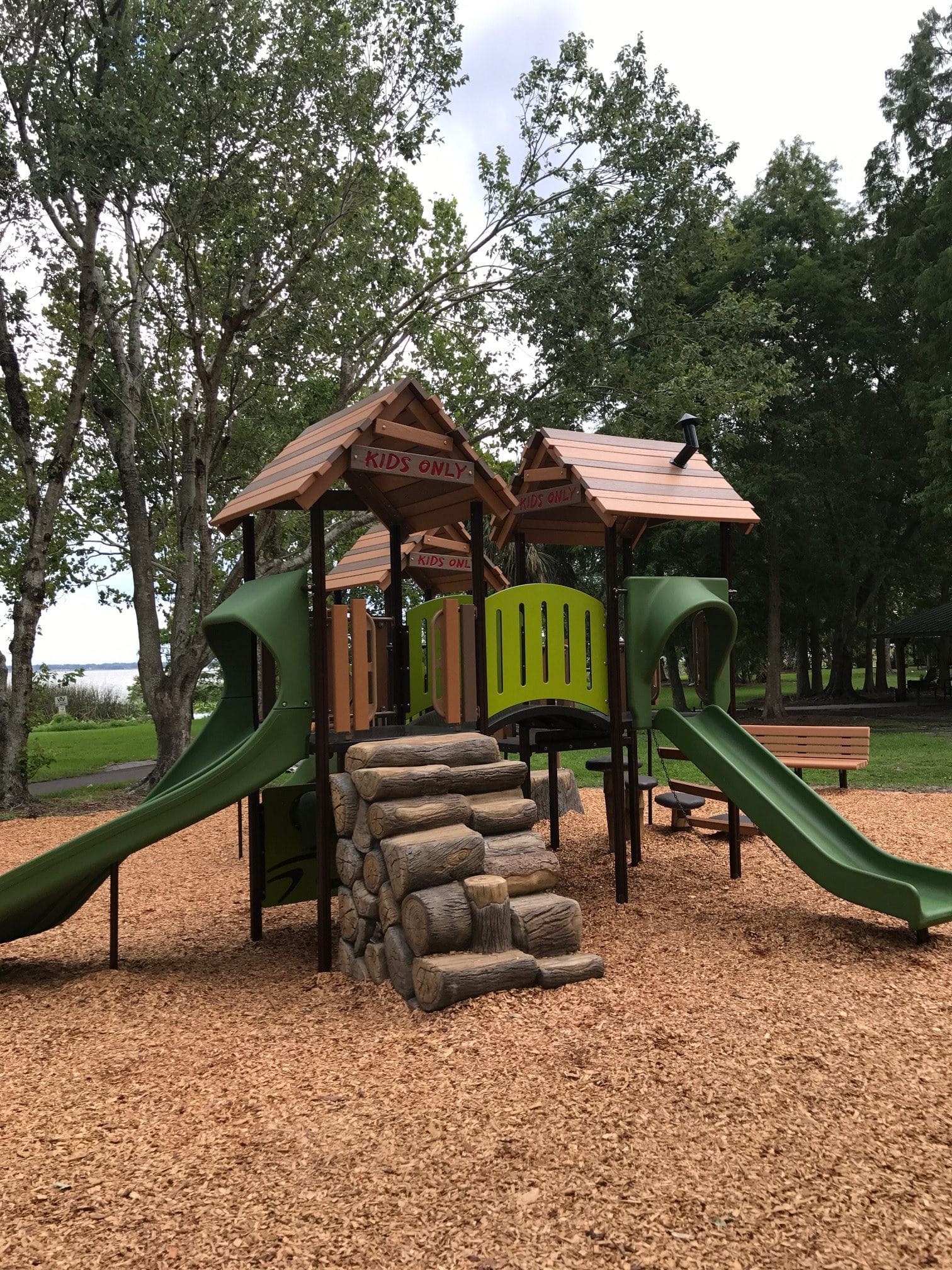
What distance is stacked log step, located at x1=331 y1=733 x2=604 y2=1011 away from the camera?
4637mm

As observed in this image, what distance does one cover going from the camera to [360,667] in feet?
20.3

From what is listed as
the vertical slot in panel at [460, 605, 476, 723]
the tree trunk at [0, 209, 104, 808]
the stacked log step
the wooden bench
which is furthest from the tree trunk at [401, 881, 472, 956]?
the tree trunk at [0, 209, 104, 808]

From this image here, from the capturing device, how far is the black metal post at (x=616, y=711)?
6664 mm

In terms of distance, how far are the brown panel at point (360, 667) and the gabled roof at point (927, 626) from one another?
25439mm

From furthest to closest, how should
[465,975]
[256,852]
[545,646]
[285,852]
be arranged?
1. [545,646]
2. [285,852]
3. [256,852]
4. [465,975]

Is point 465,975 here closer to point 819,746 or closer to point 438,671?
point 438,671

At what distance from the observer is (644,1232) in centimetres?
272

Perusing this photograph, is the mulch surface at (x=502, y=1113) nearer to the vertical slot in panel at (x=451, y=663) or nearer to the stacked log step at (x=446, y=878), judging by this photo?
the stacked log step at (x=446, y=878)

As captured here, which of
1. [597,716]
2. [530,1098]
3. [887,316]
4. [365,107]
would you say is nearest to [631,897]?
[597,716]

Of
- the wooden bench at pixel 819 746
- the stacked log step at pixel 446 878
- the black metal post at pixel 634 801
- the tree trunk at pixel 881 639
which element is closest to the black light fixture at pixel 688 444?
the black metal post at pixel 634 801

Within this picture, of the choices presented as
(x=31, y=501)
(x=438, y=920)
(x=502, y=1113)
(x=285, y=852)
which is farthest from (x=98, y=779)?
(x=502, y=1113)

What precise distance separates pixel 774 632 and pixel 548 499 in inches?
753

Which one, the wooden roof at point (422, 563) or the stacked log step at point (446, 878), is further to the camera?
the wooden roof at point (422, 563)

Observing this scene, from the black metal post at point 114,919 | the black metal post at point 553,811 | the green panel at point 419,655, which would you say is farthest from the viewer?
the black metal post at point 553,811
